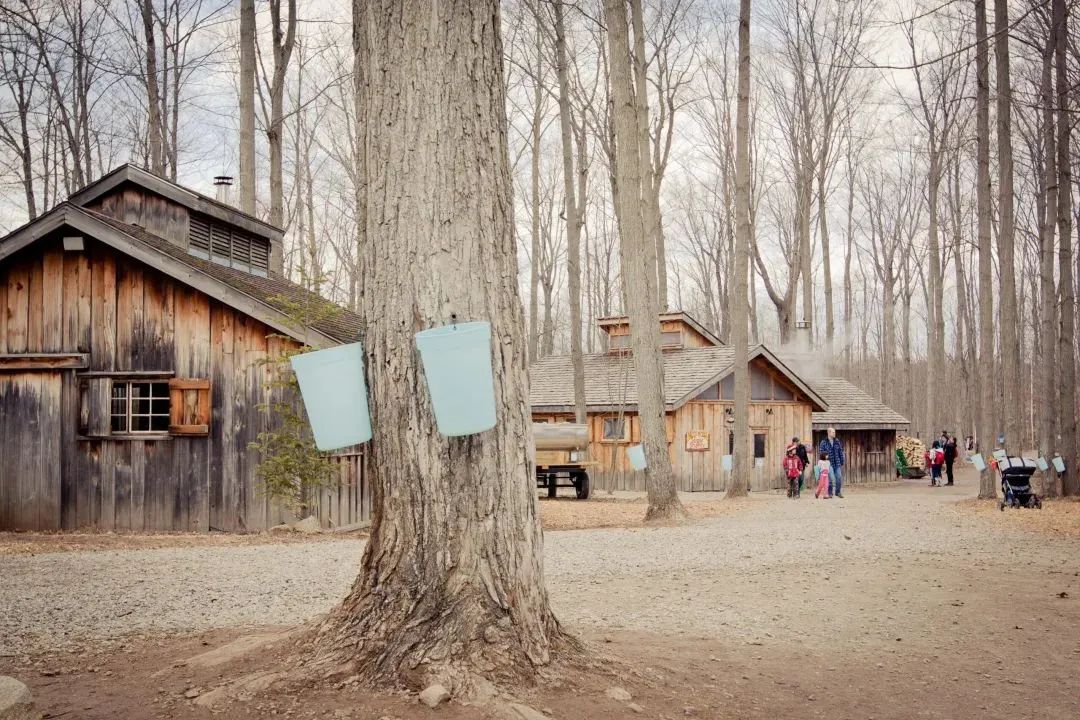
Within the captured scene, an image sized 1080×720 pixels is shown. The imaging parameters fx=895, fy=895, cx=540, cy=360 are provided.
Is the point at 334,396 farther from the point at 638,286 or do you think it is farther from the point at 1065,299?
the point at 1065,299

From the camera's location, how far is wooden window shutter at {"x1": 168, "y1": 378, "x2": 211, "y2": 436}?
1488 centimetres

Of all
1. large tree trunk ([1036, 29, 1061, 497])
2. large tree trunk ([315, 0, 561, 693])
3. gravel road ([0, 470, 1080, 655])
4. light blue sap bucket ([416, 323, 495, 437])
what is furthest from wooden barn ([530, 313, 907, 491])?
light blue sap bucket ([416, 323, 495, 437])

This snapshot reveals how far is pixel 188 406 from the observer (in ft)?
49.0

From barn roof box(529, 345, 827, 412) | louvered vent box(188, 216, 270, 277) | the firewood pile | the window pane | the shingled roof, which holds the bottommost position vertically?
the firewood pile

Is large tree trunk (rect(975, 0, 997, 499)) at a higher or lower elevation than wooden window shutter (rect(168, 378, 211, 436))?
higher

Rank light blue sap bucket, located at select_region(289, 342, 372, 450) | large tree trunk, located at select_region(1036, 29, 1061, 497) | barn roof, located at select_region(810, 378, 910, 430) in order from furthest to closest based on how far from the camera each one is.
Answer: barn roof, located at select_region(810, 378, 910, 430), large tree trunk, located at select_region(1036, 29, 1061, 497), light blue sap bucket, located at select_region(289, 342, 372, 450)

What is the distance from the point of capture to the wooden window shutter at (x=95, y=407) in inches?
591

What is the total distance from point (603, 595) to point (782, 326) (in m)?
32.4

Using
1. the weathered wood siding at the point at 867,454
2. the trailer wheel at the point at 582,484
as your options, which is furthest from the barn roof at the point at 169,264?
the weathered wood siding at the point at 867,454

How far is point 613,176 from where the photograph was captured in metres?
23.8

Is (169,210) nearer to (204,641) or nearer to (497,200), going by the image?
(204,641)

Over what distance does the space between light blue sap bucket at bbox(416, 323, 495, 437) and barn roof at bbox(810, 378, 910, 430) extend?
33.3 meters

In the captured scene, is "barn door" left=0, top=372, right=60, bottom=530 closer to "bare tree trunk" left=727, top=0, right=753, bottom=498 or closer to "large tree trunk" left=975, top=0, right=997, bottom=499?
"bare tree trunk" left=727, top=0, right=753, bottom=498

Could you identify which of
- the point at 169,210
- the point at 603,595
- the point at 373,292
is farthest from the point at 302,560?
the point at 169,210
